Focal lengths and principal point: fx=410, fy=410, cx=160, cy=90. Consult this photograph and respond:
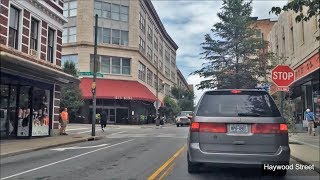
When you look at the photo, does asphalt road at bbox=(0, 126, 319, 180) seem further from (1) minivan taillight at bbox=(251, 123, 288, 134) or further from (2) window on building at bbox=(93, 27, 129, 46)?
(2) window on building at bbox=(93, 27, 129, 46)

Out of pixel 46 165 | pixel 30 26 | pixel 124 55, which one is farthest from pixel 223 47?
pixel 46 165

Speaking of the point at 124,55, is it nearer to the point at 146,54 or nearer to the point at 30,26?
the point at 146,54

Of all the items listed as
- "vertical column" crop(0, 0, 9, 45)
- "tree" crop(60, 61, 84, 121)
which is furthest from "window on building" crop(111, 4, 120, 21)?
"vertical column" crop(0, 0, 9, 45)

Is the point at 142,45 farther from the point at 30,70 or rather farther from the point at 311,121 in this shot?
the point at 30,70

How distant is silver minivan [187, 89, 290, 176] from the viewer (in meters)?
7.82

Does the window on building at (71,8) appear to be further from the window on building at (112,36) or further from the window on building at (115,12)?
the window on building at (115,12)

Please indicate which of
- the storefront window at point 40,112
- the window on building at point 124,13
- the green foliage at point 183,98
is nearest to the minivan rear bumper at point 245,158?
the storefront window at point 40,112

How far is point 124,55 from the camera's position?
5325 centimetres

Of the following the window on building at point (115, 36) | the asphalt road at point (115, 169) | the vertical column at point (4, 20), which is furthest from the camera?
the window on building at point (115, 36)

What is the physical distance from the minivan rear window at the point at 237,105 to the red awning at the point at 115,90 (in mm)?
38244

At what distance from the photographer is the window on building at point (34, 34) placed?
22.2m

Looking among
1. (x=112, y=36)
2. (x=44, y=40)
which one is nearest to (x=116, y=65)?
(x=112, y=36)

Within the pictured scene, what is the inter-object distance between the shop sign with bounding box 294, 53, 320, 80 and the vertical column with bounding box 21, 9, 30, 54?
14849 mm

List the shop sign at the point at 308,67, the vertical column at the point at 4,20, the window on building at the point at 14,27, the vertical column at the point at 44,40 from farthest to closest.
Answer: the vertical column at the point at 44,40 < the shop sign at the point at 308,67 < the window on building at the point at 14,27 < the vertical column at the point at 4,20
